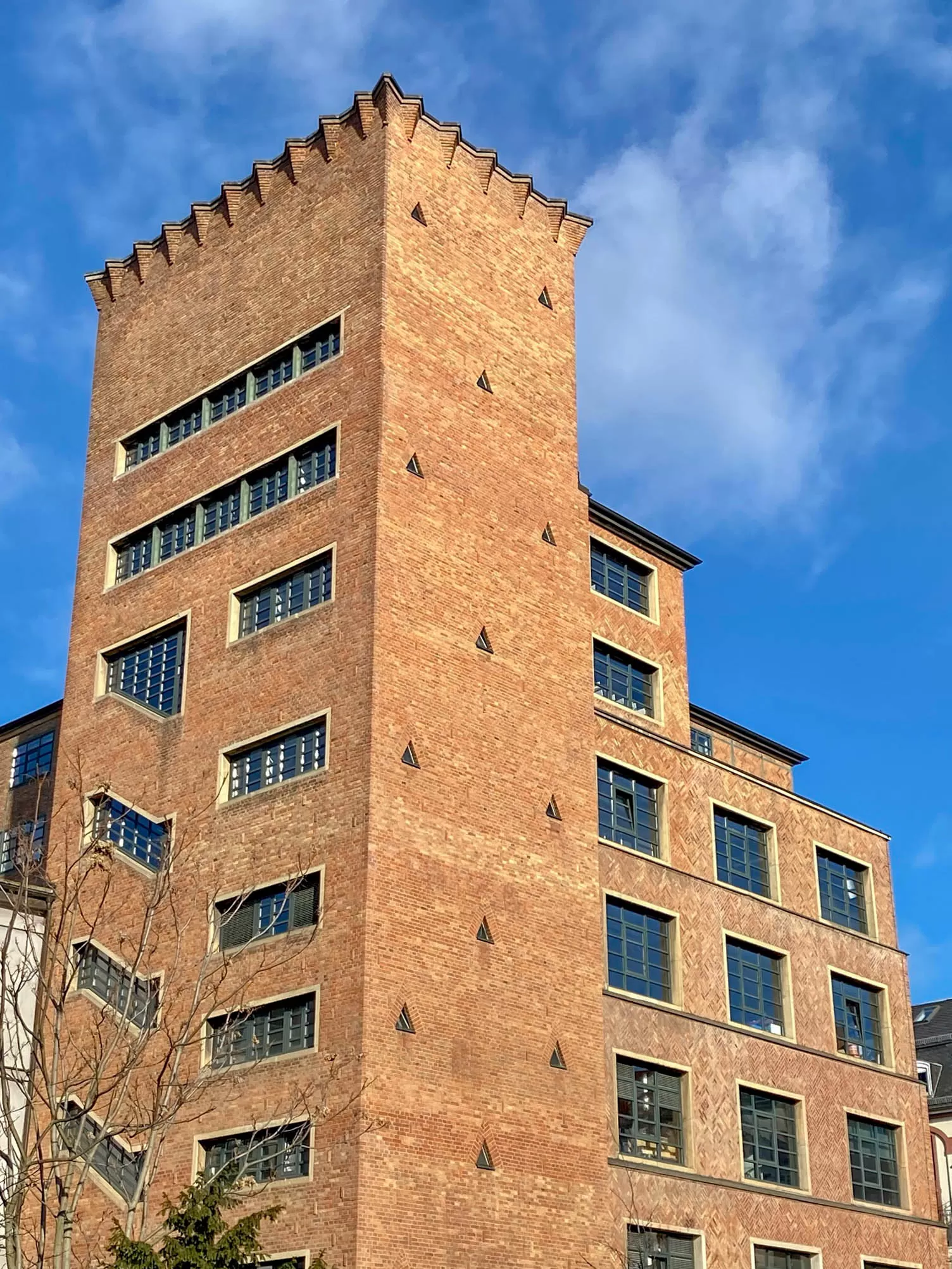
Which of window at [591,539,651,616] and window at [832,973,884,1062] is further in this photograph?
window at [832,973,884,1062]

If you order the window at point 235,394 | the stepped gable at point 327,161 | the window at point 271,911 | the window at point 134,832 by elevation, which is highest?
the stepped gable at point 327,161

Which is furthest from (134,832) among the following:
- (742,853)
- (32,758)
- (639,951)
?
(742,853)

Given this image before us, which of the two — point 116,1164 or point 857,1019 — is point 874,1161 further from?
point 116,1164

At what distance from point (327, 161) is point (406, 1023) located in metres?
22.3

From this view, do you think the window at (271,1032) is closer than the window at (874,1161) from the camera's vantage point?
Yes

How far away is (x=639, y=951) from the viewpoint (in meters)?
39.7

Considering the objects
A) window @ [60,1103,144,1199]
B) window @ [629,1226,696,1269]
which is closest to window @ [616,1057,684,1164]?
window @ [629,1226,696,1269]

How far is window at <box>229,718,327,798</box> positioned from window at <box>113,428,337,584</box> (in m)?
6.23

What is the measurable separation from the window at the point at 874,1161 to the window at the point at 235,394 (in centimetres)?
2418

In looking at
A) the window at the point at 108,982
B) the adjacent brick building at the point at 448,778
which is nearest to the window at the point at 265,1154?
the adjacent brick building at the point at 448,778

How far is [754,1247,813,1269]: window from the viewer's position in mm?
39062

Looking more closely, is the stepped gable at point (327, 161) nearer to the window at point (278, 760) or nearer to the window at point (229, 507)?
the window at point (229, 507)

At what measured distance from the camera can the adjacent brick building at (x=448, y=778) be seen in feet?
110

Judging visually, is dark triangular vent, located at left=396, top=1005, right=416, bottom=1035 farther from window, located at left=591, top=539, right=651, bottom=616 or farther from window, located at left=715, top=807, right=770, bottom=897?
window, located at left=591, top=539, right=651, bottom=616
